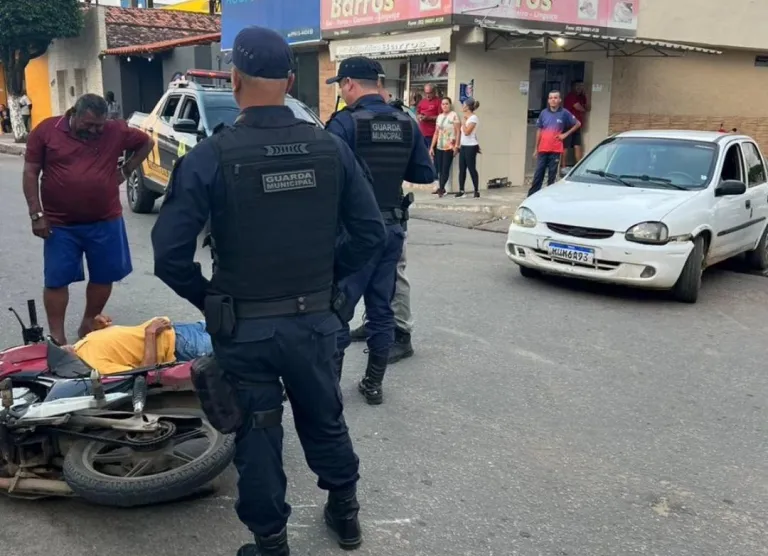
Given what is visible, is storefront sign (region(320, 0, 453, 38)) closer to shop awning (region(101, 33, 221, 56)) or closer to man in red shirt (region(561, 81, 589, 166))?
man in red shirt (region(561, 81, 589, 166))

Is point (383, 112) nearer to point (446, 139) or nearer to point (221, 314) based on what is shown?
point (221, 314)

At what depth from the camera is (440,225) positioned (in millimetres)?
11312

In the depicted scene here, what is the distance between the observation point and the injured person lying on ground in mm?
3502

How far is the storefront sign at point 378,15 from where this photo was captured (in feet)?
43.2

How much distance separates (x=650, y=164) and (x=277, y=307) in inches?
233

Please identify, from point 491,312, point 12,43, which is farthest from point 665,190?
point 12,43

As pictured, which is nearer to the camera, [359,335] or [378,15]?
[359,335]

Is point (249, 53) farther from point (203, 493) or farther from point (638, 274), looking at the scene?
point (638, 274)

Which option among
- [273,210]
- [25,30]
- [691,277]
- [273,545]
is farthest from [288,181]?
[25,30]

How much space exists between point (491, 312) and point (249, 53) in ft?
13.7

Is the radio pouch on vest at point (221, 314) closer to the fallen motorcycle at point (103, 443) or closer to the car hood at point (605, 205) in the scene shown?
the fallen motorcycle at point (103, 443)

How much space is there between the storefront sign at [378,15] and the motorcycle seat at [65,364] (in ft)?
35.5

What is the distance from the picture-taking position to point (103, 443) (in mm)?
3086

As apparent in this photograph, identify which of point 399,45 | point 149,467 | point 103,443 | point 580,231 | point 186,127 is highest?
point 399,45
